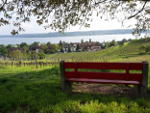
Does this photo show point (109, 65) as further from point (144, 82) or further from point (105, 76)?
point (144, 82)

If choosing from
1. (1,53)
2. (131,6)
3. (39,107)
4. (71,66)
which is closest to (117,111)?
(39,107)

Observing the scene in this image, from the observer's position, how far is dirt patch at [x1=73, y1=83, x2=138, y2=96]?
8.66 metres

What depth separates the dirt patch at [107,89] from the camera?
8.66 m

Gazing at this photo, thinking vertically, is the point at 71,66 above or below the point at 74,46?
above

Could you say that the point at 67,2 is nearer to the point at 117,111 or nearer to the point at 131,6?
the point at 131,6

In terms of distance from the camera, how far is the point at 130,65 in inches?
303

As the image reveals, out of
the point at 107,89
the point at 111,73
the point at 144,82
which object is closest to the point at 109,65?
the point at 111,73

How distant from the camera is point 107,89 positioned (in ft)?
30.3

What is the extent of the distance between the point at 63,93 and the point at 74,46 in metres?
161

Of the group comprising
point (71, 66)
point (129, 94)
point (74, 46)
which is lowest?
point (74, 46)

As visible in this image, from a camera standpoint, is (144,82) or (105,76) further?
(105,76)

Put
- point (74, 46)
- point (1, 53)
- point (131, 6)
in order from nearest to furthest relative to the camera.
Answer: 1. point (131, 6)
2. point (1, 53)
3. point (74, 46)

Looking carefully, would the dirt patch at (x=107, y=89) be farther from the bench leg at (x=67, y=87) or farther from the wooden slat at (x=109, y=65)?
the wooden slat at (x=109, y=65)

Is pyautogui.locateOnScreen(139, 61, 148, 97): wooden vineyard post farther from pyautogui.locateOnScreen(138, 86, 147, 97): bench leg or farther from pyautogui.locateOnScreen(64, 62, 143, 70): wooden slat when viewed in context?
pyautogui.locateOnScreen(64, 62, 143, 70): wooden slat
